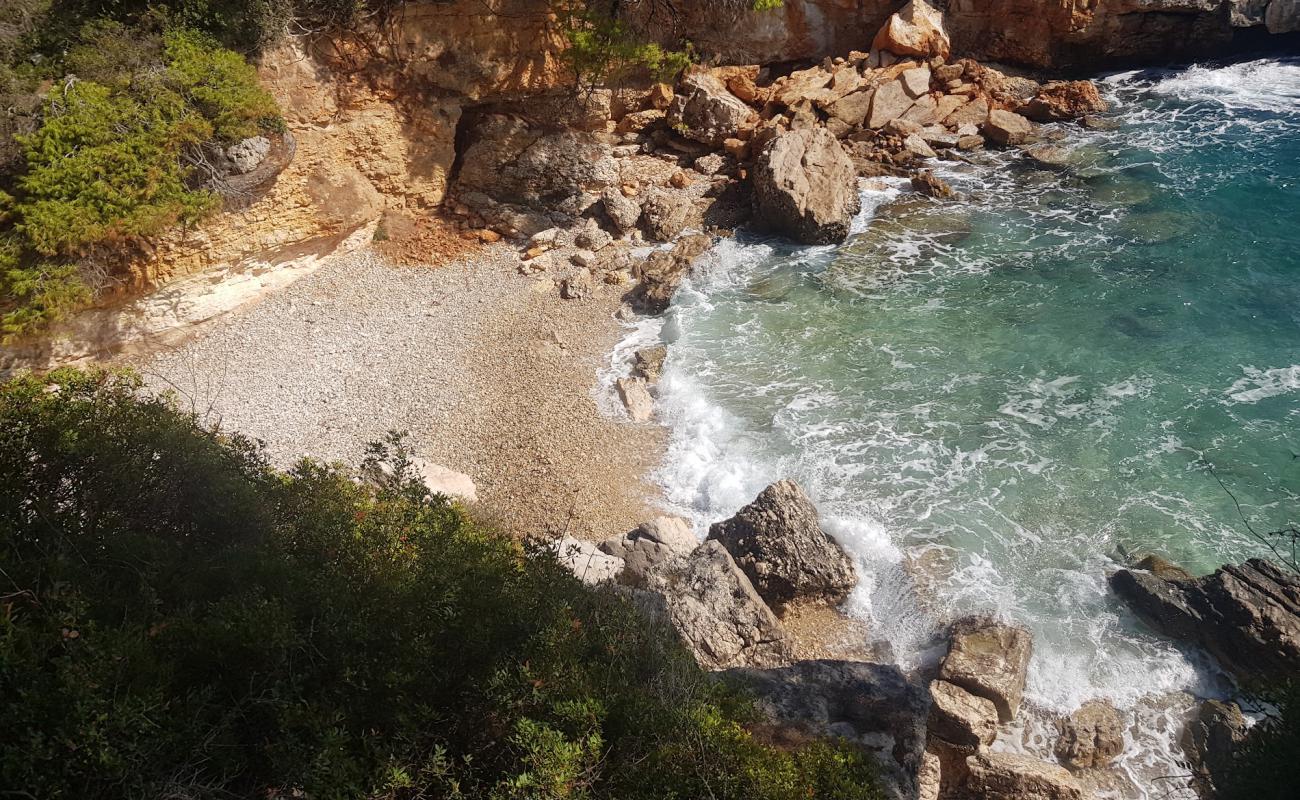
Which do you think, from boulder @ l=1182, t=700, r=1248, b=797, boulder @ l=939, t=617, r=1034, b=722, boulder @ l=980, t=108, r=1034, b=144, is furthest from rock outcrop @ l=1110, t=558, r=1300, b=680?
boulder @ l=980, t=108, r=1034, b=144

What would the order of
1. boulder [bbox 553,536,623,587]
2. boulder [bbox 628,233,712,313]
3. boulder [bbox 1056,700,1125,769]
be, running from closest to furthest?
boulder [bbox 1056,700,1125,769] < boulder [bbox 553,536,623,587] < boulder [bbox 628,233,712,313]

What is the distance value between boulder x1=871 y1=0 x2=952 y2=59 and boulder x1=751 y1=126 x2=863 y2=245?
7.31 metres

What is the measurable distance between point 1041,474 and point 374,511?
11491 millimetres

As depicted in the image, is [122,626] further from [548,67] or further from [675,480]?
[548,67]

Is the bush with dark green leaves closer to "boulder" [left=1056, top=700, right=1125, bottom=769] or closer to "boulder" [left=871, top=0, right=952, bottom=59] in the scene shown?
"boulder" [left=1056, top=700, right=1125, bottom=769]

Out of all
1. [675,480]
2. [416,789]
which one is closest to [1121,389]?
[675,480]

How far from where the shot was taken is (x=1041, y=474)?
13414 millimetres

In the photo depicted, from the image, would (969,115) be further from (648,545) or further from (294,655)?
(294,655)

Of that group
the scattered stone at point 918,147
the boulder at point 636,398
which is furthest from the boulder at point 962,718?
the scattered stone at point 918,147

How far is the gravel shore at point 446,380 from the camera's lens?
1377 centimetres

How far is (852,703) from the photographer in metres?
8.81

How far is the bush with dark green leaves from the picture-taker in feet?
17.1

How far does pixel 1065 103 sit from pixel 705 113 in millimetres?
13153

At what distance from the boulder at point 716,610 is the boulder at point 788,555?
1.80 ft
